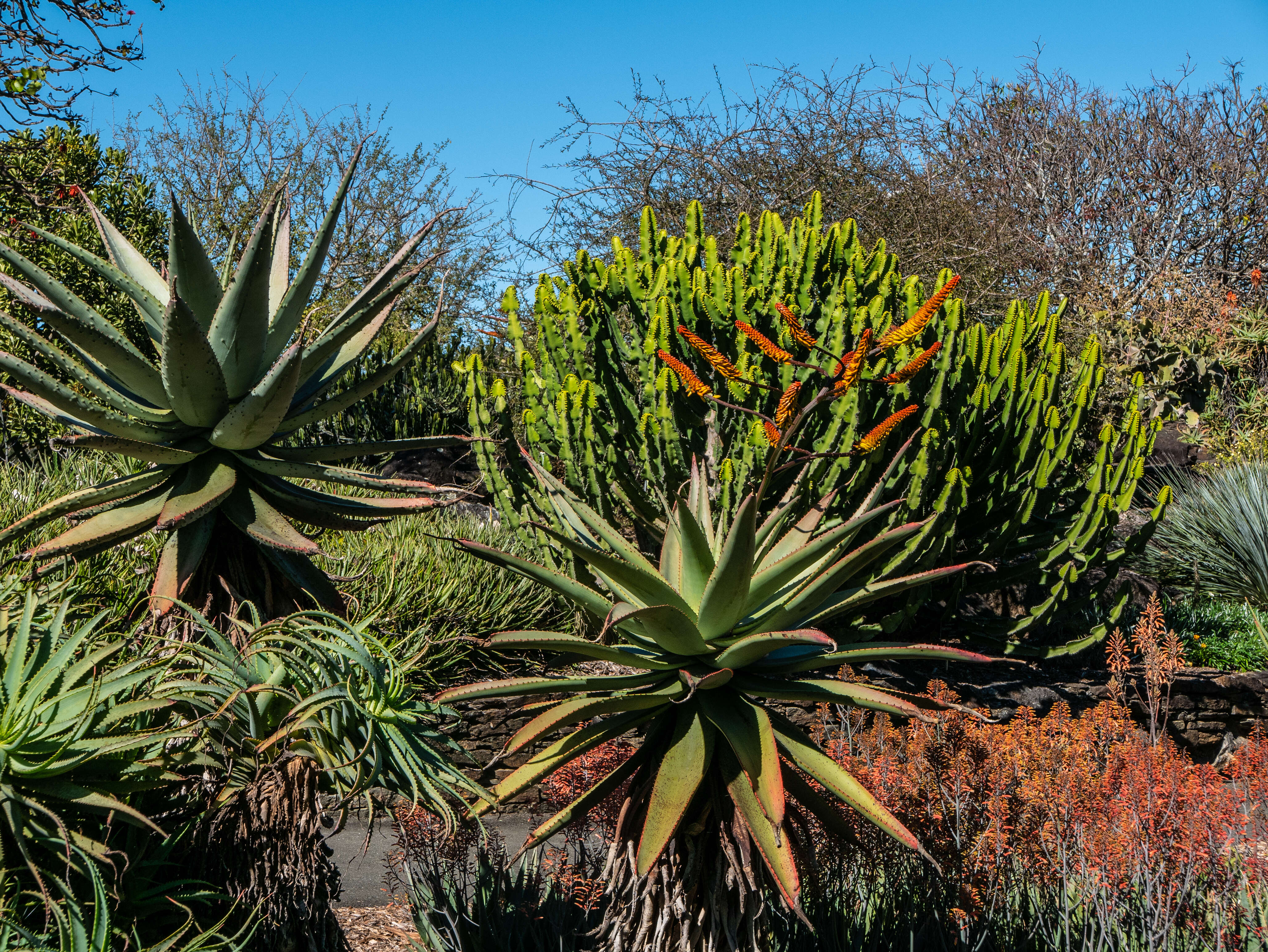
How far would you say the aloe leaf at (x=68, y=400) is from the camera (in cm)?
285

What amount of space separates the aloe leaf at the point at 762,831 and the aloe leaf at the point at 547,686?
268 millimetres

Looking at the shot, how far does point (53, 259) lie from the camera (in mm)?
10508

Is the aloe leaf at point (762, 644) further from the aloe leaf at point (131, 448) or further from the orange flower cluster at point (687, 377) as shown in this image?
the aloe leaf at point (131, 448)

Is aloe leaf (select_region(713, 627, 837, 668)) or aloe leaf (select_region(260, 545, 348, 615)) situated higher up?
aloe leaf (select_region(713, 627, 837, 668))

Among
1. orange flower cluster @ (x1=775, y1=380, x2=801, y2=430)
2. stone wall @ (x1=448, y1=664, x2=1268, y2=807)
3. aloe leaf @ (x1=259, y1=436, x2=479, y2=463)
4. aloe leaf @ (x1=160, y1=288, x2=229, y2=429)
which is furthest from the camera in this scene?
stone wall @ (x1=448, y1=664, x2=1268, y2=807)

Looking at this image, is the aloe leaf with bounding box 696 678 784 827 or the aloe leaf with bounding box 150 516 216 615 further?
the aloe leaf with bounding box 150 516 216 615

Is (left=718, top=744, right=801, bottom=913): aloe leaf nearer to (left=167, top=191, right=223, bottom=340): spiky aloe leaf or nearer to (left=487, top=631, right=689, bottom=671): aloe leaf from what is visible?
(left=487, top=631, right=689, bottom=671): aloe leaf

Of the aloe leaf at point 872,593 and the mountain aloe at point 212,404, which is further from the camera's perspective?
the mountain aloe at point 212,404

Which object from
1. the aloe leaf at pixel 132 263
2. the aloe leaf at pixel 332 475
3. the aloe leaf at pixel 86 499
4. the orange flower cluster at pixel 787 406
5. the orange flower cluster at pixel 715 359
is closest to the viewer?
the orange flower cluster at pixel 787 406

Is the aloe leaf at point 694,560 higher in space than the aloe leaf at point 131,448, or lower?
higher

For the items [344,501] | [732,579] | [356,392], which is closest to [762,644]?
[732,579]

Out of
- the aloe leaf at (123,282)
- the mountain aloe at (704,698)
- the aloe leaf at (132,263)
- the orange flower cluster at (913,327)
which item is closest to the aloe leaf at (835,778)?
the mountain aloe at (704,698)

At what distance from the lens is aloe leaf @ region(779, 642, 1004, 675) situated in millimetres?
2393

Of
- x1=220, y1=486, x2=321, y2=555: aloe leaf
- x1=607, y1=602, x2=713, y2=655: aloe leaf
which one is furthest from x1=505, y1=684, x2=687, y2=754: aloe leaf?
x1=220, y1=486, x2=321, y2=555: aloe leaf
